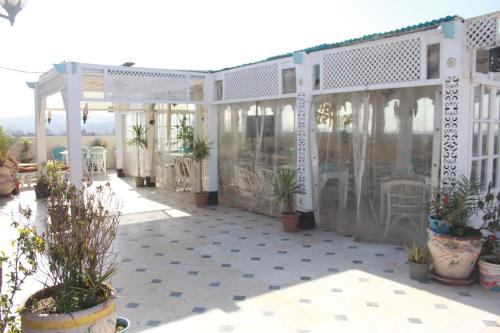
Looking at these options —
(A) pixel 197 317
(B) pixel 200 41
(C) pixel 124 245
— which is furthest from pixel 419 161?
(B) pixel 200 41

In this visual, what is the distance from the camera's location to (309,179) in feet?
21.7

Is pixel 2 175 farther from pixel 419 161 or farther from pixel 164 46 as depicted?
pixel 419 161

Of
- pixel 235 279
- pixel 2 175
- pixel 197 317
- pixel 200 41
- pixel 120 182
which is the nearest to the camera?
pixel 197 317

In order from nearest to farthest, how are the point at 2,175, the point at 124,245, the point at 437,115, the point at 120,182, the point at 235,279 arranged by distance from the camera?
the point at 235,279, the point at 437,115, the point at 124,245, the point at 2,175, the point at 120,182

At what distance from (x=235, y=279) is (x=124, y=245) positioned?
2.04 metres

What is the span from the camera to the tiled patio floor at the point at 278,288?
3518 mm

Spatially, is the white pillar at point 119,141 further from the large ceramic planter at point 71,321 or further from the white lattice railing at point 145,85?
the large ceramic planter at point 71,321

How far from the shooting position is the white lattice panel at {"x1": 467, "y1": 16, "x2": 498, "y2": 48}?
447 centimetres

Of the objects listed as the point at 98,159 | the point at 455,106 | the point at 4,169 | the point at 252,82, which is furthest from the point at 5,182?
the point at 455,106

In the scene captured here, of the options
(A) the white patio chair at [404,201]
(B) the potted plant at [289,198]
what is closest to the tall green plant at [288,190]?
(B) the potted plant at [289,198]

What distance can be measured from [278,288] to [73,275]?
215 cm

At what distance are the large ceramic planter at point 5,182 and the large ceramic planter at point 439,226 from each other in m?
8.78

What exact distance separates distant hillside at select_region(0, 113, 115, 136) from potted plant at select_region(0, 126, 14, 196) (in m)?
5.19

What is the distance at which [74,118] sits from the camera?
6805mm
